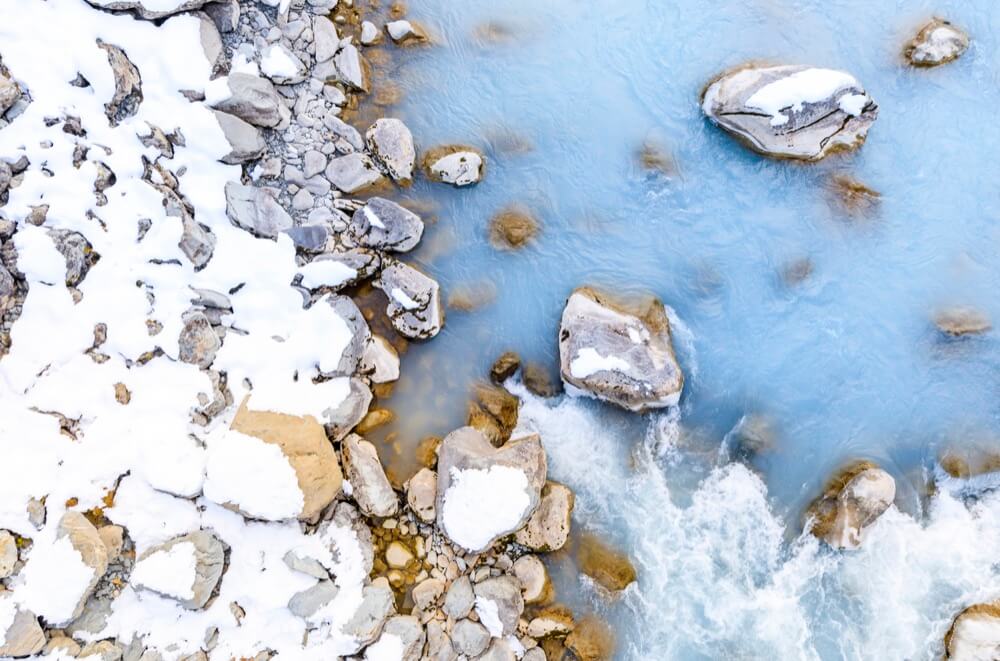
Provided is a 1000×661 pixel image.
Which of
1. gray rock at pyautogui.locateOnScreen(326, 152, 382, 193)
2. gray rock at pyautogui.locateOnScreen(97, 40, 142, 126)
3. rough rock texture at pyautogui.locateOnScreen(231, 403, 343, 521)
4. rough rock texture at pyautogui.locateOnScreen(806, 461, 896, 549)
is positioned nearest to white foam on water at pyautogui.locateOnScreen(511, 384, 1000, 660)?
rough rock texture at pyautogui.locateOnScreen(806, 461, 896, 549)

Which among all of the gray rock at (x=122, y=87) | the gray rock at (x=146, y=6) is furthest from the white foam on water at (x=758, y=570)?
the gray rock at (x=146, y=6)

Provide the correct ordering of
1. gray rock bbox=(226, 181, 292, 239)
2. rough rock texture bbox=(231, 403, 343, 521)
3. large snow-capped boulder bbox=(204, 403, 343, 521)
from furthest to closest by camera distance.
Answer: gray rock bbox=(226, 181, 292, 239) < rough rock texture bbox=(231, 403, 343, 521) < large snow-capped boulder bbox=(204, 403, 343, 521)

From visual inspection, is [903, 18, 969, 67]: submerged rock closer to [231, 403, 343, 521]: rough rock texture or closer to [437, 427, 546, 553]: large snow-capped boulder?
[437, 427, 546, 553]: large snow-capped boulder

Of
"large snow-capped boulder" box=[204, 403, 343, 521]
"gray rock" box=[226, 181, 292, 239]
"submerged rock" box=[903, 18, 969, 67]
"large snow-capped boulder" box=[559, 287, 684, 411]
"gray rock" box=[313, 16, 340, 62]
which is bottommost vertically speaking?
"large snow-capped boulder" box=[204, 403, 343, 521]

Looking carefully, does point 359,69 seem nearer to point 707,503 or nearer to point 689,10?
point 689,10

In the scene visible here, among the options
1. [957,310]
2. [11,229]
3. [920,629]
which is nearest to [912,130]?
[957,310]

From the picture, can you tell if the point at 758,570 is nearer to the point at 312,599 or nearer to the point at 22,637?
the point at 312,599
